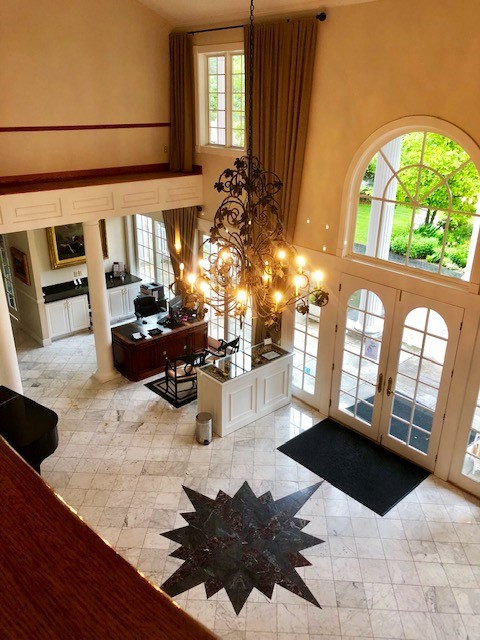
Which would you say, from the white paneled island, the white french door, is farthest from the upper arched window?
the white paneled island

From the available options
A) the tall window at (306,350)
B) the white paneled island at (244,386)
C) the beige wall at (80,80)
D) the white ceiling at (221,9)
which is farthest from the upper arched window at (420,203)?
the beige wall at (80,80)

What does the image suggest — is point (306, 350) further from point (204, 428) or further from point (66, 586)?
point (66, 586)

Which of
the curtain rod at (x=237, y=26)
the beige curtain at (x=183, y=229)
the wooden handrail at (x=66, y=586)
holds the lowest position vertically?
the beige curtain at (x=183, y=229)

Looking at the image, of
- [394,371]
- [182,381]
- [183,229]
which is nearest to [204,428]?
[182,381]

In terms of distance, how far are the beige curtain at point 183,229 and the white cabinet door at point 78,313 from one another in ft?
8.07

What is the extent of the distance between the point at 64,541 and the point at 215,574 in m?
5.43

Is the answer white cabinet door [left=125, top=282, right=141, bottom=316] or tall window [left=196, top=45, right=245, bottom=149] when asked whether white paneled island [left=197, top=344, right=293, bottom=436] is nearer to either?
tall window [left=196, top=45, right=245, bottom=149]

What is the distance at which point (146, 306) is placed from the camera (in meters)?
11.1

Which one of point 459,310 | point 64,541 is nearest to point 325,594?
point 459,310

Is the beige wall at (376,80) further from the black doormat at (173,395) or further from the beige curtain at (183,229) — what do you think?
the black doormat at (173,395)

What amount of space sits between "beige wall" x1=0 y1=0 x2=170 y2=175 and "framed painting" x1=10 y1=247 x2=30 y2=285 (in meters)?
3.17

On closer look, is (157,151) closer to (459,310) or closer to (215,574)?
(459,310)

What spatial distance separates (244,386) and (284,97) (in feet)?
14.6

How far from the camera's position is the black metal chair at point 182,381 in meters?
9.22
